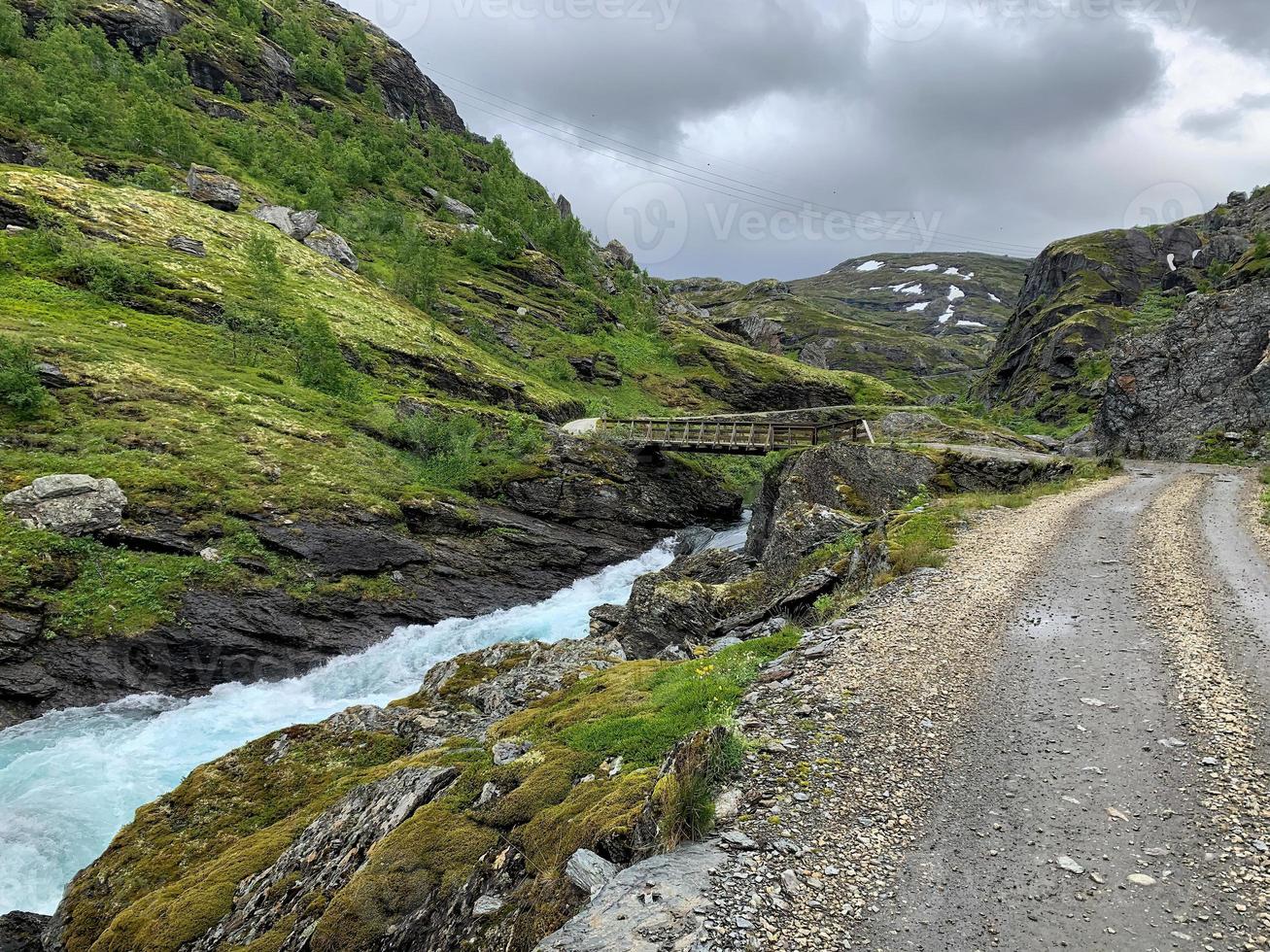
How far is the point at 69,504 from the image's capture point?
22.0 meters

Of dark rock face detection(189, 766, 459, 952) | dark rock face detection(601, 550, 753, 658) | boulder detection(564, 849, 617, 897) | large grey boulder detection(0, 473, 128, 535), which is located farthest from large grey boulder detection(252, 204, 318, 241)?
boulder detection(564, 849, 617, 897)

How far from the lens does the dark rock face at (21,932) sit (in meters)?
10.7

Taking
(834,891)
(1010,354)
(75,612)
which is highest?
(1010,354)

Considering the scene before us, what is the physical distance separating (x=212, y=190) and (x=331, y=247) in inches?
466

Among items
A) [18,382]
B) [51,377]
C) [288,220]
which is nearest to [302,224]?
[288,220]

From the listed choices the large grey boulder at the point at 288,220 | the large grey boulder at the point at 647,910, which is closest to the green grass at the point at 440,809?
the large grey boulder at the point at 647,910

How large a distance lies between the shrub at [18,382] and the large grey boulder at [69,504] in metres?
5.31

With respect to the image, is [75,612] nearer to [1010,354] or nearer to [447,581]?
[447,581]

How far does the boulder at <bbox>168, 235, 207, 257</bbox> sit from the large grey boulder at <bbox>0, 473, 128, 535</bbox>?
3208cm

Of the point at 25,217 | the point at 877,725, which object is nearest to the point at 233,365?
the point at 25,217

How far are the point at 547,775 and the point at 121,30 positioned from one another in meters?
139

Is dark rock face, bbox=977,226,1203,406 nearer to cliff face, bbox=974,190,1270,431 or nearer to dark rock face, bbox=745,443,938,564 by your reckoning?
cliff face, bbox=974,190,1270,431

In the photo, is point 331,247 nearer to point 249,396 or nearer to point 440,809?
point 249,396

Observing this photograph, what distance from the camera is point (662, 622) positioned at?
1938cm
